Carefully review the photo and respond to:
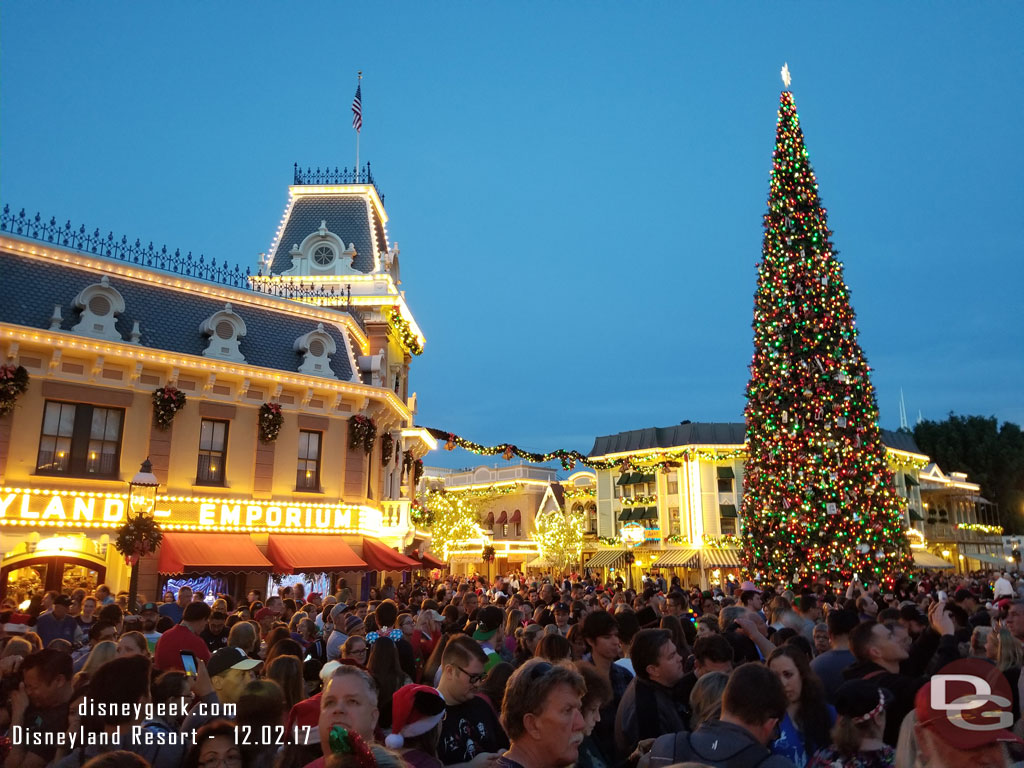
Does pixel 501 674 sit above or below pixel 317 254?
below

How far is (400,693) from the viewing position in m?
4.11

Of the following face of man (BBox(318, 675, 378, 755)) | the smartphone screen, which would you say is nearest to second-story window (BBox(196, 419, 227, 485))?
the smartphone screen

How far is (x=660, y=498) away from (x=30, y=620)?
41.4 metres

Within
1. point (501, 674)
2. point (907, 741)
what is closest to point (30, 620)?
point (501, 674)

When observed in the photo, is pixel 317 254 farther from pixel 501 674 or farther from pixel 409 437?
pixel 501 674

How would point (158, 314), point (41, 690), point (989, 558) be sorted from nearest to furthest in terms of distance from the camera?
point (41, 690)
point (158, 314)
point (989, 558)

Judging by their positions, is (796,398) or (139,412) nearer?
(139,412)

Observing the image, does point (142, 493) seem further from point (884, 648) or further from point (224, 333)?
point (884, 648)

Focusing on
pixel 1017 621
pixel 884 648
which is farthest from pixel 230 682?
pixel 1017 621

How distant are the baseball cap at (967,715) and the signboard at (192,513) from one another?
61.1ft

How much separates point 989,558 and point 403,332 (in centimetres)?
5745

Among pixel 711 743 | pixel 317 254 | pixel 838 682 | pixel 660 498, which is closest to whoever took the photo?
pixel 711 743

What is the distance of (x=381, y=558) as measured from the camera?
22.1 meters

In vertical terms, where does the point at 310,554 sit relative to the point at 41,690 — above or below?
above
